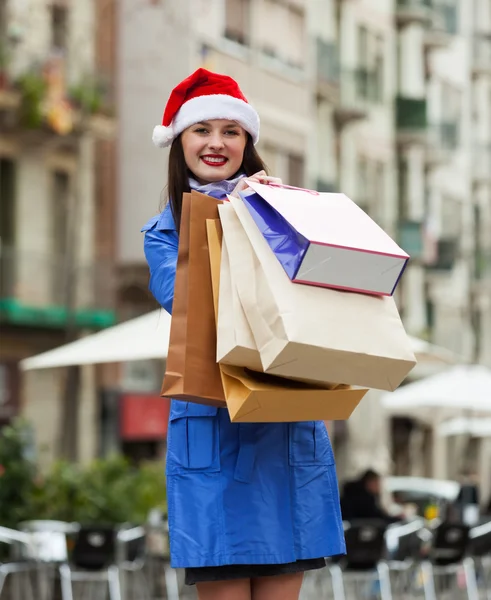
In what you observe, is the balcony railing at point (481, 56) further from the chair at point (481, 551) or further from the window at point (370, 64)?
the chair at point (481, 551)

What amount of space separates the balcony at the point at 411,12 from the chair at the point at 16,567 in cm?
3685

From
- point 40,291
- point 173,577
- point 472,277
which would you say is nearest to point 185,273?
point 173,577

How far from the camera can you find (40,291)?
29.9 metres

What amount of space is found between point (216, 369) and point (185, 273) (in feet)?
0.89

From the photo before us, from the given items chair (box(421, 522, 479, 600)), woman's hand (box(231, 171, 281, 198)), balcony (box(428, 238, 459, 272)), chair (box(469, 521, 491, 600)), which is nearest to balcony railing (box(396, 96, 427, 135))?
balcony (box(428, 238, 459, 272))

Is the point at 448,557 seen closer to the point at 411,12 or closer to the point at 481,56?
the point at 411,12

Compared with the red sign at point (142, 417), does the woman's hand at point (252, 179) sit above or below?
below

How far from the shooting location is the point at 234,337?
4.45m

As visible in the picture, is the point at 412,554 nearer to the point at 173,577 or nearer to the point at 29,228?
the point at 173,577

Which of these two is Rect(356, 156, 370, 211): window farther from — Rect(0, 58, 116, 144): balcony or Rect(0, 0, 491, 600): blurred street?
Rect(0, 58, 116, 144): balcony

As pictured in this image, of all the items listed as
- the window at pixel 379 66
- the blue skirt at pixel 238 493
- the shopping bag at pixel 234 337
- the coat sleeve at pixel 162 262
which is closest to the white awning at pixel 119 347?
the coat sleeve at pixel 162 262

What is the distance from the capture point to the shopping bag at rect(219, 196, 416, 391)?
4355mm

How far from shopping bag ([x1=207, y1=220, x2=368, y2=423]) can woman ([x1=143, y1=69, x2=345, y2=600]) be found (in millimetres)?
227

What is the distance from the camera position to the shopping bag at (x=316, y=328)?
436cm
